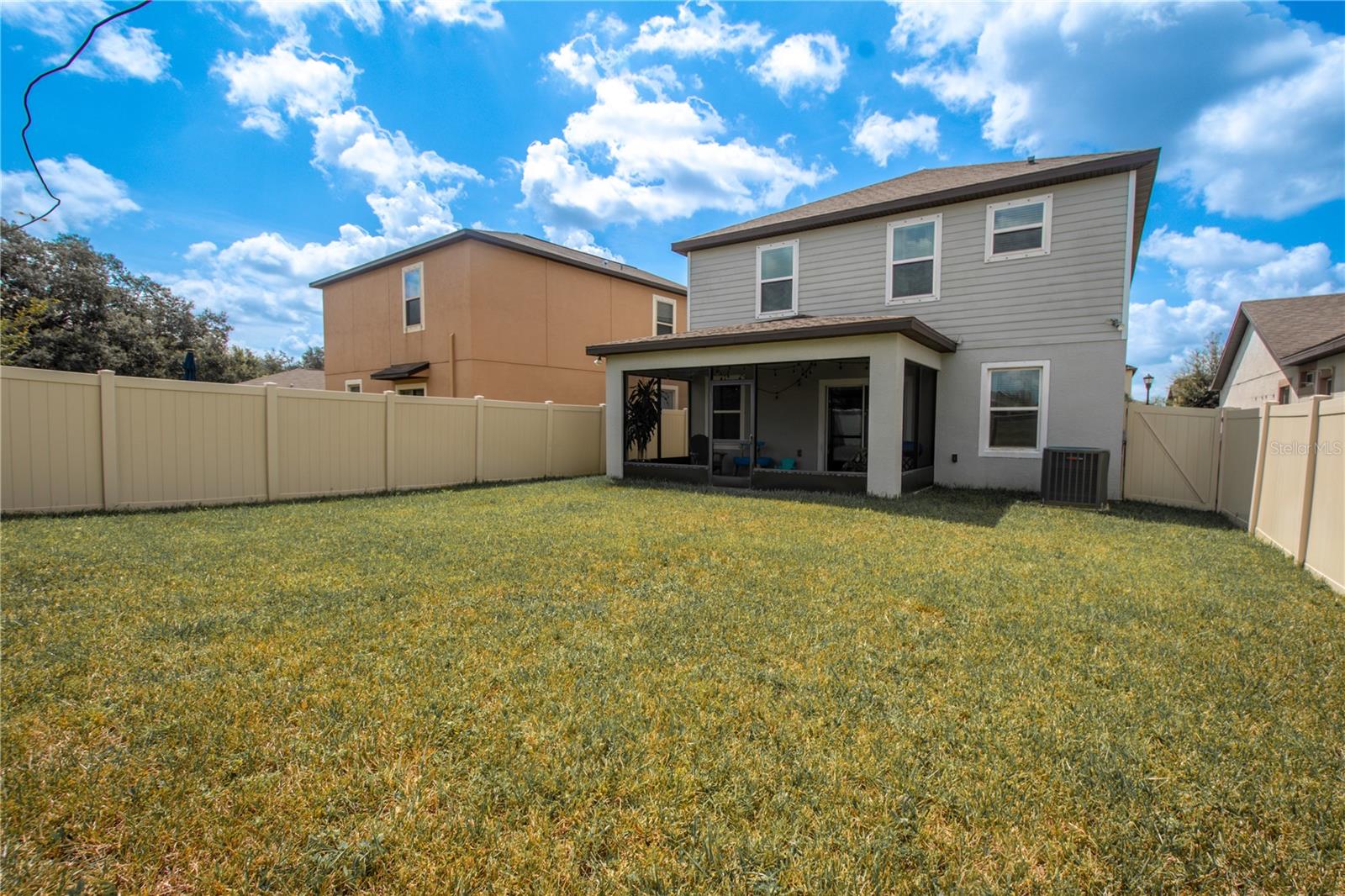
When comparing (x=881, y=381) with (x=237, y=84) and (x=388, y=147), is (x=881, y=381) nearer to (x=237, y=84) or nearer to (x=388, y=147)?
(x=237, y=84)

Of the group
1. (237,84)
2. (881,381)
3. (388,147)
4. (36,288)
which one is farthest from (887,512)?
(36,288)

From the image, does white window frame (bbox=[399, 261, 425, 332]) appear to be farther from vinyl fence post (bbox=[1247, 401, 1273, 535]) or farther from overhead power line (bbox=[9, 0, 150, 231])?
vinyl fence post (bbox=[1247, 401, 1273, 535])

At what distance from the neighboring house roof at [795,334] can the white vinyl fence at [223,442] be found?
3.28m

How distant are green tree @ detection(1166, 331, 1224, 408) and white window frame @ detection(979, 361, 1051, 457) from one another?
26.3 metres

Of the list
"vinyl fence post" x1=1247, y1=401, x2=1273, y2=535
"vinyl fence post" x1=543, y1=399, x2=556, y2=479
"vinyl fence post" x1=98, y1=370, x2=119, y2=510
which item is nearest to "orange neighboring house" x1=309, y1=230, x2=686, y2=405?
"vinyl fence post" x1=543, y1=399, x2=556, y2=479

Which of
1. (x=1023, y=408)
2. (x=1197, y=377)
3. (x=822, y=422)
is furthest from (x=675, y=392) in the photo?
(x=1197, y=377)

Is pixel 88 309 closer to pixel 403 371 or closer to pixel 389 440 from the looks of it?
pixel 403 371

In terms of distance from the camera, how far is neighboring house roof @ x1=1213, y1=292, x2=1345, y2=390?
12.6m

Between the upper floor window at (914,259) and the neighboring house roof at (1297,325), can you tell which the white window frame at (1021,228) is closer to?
the upper floor window at (914,259)

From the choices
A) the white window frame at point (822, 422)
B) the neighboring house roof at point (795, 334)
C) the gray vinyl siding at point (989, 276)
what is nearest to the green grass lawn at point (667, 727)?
the neighboring house roof at point (795, 334)

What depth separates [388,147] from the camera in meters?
13.4

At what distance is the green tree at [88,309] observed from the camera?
20.5m

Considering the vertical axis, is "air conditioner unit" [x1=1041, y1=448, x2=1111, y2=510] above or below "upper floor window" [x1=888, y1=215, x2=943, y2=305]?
below

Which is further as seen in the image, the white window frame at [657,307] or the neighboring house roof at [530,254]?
the white window frame at [657,307]
